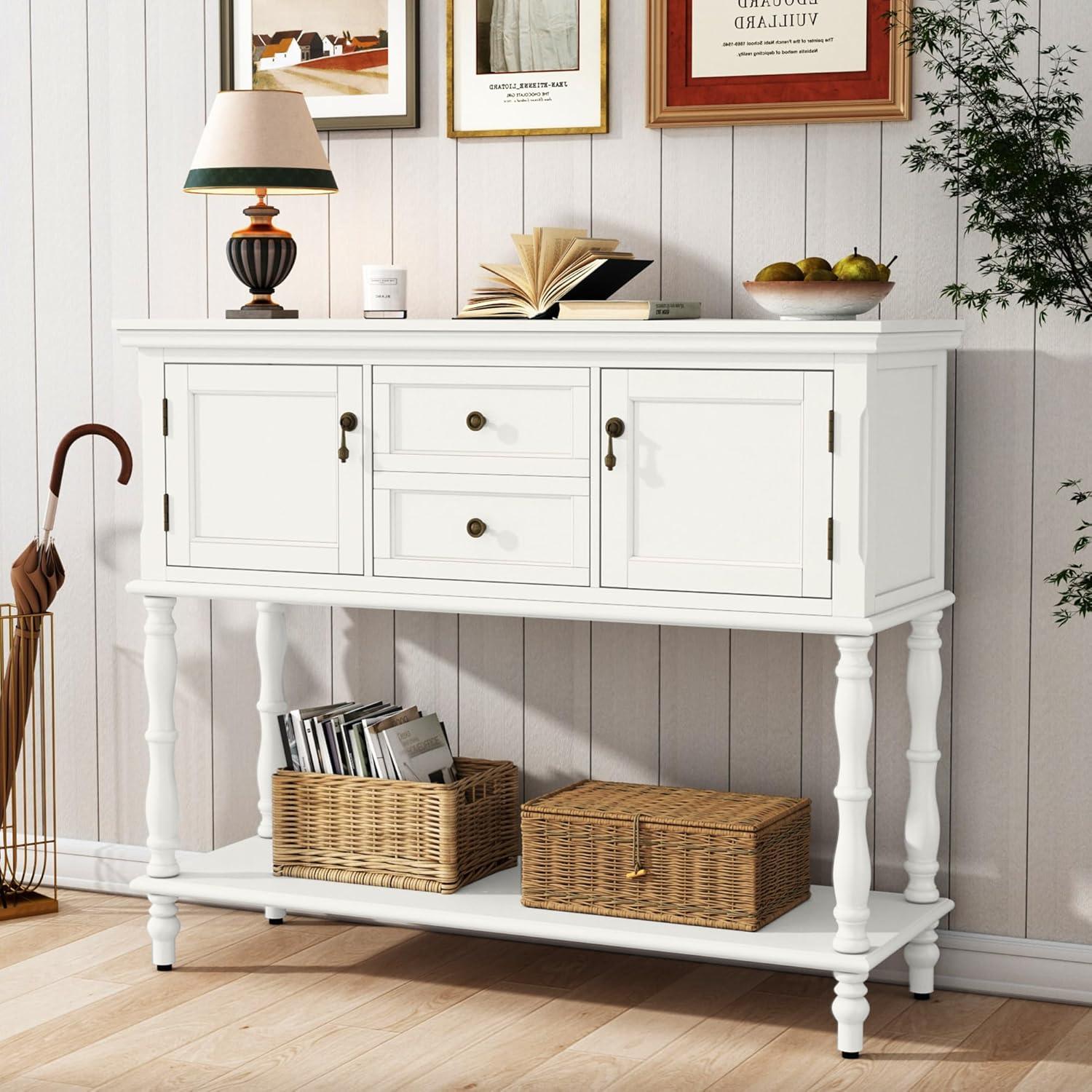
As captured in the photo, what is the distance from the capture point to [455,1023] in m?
2.90

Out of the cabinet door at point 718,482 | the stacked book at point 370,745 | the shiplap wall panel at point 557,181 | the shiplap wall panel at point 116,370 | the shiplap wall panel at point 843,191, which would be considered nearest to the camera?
the cabinet door at point 718,482

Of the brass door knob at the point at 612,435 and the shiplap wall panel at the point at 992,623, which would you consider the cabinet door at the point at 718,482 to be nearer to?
the brass door knob at the point at 612,435

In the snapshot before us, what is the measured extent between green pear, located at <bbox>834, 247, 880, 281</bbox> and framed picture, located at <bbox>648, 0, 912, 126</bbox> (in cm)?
38

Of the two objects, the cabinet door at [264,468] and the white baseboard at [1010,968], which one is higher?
the cabinet door at [264,468]

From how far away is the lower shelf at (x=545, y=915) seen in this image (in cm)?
276

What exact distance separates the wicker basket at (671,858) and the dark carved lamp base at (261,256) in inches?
41.3

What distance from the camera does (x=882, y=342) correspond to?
260 cm

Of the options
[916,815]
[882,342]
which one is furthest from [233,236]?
[916,815]

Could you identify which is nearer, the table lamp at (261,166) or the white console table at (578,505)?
the white console table at (578,505)

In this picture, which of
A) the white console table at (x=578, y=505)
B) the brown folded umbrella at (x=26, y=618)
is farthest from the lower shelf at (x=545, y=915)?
the brown folded umbrella at (x=26, y=618)

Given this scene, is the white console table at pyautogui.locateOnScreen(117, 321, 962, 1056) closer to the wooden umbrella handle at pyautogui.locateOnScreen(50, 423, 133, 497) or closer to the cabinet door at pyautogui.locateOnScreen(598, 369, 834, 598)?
the cabinet door at pyautogui.locateOnScreen(598, 369, 834, 598)

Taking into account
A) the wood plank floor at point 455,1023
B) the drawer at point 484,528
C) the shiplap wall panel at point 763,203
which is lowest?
the wood plank floor at point 455,1023

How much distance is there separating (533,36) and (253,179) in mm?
588

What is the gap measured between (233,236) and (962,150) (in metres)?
1.29
